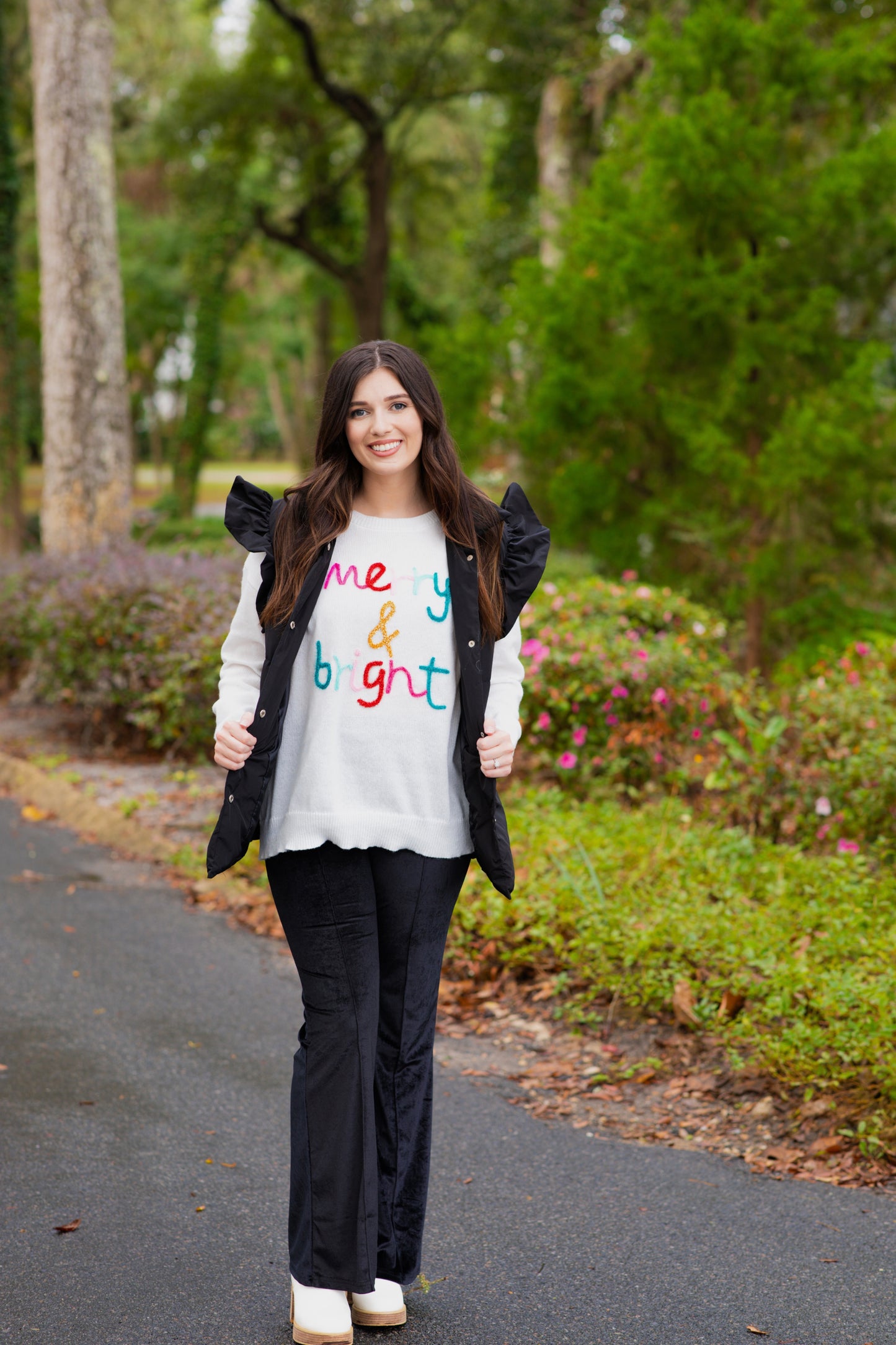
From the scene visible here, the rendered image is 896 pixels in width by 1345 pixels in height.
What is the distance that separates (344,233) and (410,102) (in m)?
3.55

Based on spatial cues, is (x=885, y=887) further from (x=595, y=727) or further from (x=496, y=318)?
(x=496, y=318)

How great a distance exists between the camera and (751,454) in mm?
9164

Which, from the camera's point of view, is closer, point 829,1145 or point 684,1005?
point 829,1145

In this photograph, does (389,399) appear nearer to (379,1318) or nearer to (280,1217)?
(379,1318)

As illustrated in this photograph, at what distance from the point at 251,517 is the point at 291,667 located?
353 millimetres

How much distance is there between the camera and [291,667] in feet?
8.04

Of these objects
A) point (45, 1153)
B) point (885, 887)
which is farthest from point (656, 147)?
point (45, 1153)

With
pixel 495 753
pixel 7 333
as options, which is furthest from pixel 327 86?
pixel 495 753

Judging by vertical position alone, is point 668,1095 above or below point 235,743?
below

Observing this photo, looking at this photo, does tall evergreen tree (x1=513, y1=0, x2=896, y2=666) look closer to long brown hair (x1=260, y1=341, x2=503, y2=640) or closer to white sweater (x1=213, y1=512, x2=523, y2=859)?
long brown hair (x1=260, y1=341, x2=503, y2=640)

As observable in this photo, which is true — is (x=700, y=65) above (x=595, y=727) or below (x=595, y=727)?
above

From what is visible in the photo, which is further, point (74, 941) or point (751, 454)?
point (751, 454)

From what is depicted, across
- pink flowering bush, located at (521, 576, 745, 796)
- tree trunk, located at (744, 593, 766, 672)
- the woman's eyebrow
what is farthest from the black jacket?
tree trunk, located at (744, 593, 766, 672)

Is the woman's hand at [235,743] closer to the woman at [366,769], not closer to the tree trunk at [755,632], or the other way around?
the woman at [366,769]
